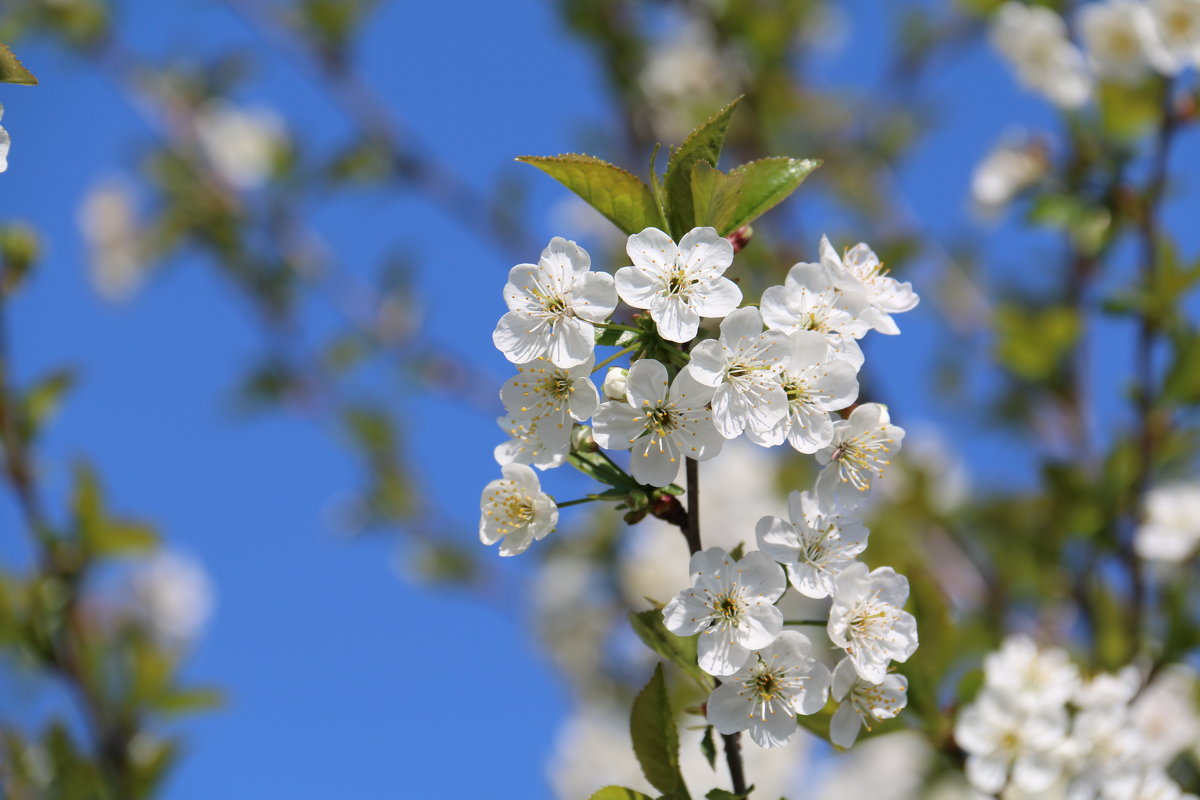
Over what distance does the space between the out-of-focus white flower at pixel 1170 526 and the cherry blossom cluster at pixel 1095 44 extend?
109 centimetres

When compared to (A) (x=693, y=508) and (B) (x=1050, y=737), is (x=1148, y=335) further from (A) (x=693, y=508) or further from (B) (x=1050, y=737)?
(A) (x=693, y=508)

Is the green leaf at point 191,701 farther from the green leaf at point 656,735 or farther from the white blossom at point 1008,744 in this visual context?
the white blossom at point 1008,744

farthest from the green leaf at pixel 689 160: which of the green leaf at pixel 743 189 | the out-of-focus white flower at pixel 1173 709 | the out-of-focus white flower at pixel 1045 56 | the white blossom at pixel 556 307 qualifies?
the out-of-focus white flower at pixel 1045 56

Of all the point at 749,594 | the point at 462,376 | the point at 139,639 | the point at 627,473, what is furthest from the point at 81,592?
the point at 462,376

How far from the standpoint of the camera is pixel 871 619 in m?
1.17

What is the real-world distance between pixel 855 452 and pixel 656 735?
416 mm

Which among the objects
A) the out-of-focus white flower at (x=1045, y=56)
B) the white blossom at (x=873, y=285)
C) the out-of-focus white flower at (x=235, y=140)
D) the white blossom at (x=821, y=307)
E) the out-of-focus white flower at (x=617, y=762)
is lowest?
the white blossom at (x=821, y=307)

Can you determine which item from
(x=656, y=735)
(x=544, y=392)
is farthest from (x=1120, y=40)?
(x=656, y=735)

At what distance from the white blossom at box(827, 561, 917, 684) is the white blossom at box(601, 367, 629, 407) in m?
0.33

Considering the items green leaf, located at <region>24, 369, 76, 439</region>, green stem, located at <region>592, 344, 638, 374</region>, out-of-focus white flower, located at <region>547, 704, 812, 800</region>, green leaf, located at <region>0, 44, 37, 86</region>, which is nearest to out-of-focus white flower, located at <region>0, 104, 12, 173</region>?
green leaf, located at <region>0, 44, 37, 86</region>

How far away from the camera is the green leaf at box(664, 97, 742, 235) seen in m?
1.16

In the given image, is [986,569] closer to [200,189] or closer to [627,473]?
[627,473]

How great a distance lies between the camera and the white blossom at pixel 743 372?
1083 millimetres

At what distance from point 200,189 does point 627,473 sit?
3.94m
